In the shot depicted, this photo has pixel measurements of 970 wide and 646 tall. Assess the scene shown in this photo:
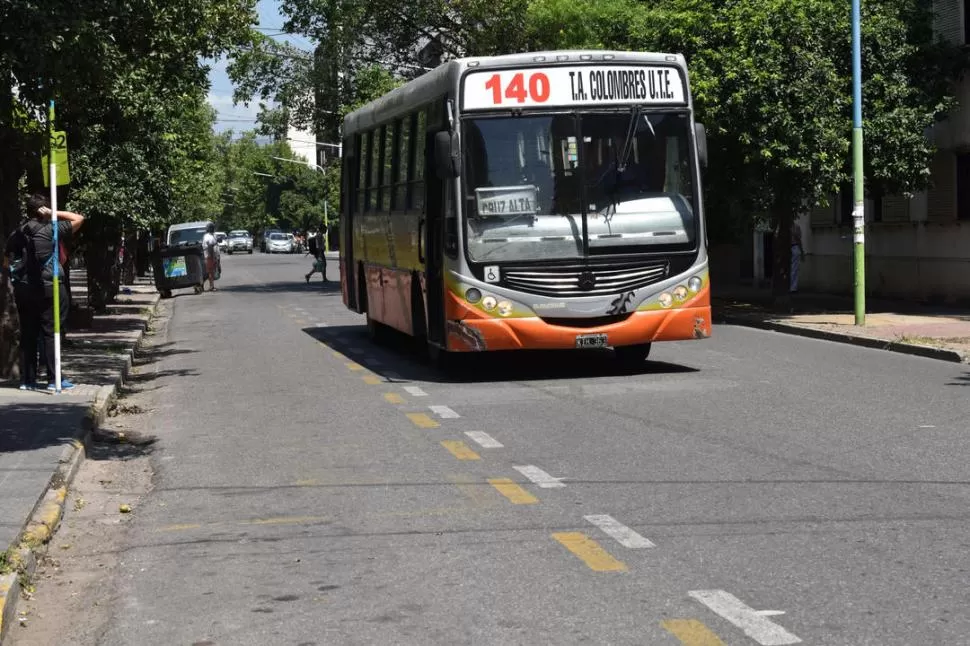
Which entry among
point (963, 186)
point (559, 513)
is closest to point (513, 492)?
point (559, 513)

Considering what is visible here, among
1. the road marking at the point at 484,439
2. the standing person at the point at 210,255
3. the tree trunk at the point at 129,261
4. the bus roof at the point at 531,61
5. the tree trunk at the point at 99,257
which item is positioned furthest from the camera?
the tree trunk at the point at 129,261

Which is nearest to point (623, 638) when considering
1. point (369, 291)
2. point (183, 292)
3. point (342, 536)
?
point (342, 536)

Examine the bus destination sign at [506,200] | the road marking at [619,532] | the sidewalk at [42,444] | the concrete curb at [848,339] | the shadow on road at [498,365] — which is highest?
the bus destination sign at [506,200]

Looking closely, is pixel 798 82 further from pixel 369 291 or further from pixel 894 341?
pixel 369 291

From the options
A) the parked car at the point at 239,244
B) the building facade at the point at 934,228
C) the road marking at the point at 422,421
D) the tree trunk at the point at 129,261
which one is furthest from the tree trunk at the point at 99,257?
the parked car at the point at 239,244

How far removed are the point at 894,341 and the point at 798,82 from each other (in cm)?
710

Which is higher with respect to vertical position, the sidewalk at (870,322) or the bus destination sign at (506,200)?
the bus destination sign at (506,200)

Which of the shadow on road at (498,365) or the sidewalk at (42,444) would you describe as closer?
the sidewalk at (42,444)

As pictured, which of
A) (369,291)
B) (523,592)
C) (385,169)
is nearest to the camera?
(523,592)

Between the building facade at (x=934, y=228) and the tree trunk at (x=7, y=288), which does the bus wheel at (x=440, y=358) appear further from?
the building facade at (x=934, y=228)

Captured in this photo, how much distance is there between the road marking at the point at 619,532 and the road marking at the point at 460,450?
242cm

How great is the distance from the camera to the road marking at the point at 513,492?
28.3ft

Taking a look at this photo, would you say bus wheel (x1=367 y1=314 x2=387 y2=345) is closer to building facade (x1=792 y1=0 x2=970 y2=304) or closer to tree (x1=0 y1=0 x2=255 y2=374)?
tree (x1=0 y1=0 x2=255 y2=374)

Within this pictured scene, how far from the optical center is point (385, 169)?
19.4 metres
